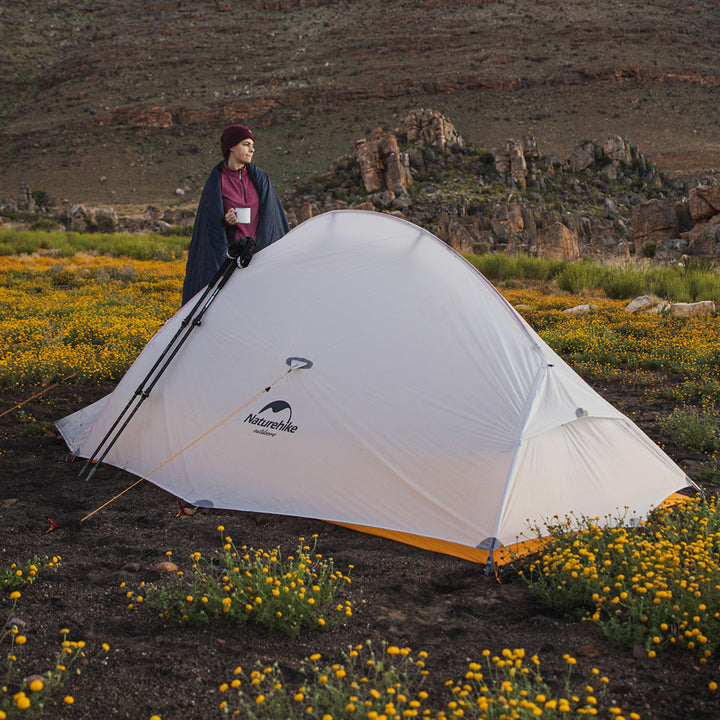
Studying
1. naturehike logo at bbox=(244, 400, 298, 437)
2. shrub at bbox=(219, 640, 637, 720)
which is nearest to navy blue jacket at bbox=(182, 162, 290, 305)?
naturehike logo at bbox=(244, 400, 298, 437)

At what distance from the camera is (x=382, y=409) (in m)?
4.15

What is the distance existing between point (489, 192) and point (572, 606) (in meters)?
32.6

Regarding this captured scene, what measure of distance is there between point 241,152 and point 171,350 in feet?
5.68

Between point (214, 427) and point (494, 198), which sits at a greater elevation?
point (214, 427)

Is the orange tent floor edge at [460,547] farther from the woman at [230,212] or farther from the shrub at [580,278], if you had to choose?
the shrub at [580,278]

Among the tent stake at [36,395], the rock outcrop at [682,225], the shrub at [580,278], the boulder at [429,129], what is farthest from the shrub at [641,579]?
the boulder at [429,129]

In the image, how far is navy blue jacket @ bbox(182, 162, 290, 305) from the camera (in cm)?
538

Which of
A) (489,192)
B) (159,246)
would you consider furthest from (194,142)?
(159,246)

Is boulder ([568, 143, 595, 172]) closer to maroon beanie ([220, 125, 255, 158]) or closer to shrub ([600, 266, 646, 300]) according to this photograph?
shrub ([600, 266, 646, 300])

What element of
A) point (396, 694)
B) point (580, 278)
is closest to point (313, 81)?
point (580, 278)

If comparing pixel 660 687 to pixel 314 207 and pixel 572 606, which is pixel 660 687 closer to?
pixel 572 606

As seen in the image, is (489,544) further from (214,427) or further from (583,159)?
(583,159)

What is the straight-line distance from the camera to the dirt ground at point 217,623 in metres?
2.60

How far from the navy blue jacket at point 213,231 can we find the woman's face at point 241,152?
0.44 feet
